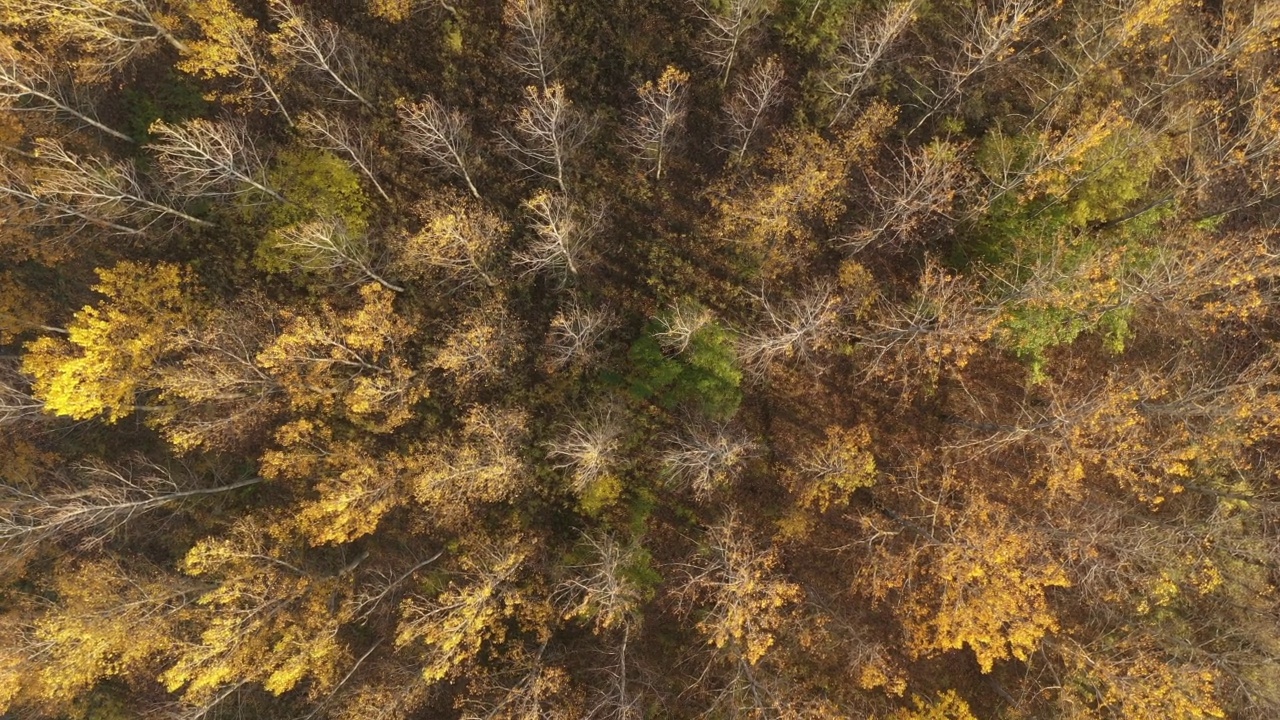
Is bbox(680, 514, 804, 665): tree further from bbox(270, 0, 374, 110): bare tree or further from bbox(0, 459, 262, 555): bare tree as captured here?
bbox(270, 0, 374, 110): bare tree

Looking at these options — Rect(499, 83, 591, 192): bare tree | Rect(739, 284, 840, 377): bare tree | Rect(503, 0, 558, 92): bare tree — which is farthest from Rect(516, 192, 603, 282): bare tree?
Rect(739, 284, 840, 377): bare tree

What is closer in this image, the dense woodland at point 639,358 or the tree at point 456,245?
the dense woodland at point 639,358

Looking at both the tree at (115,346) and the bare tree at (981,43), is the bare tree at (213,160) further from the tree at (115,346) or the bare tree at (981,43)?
the bare tree at (981,43)

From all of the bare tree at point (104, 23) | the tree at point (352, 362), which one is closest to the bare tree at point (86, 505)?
the tree at point (352, 362)

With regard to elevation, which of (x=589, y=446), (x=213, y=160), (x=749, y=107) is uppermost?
(x=749, y=107)

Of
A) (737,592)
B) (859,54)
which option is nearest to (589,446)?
(737,592)

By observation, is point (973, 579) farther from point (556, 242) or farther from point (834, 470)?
point (556, 242)
